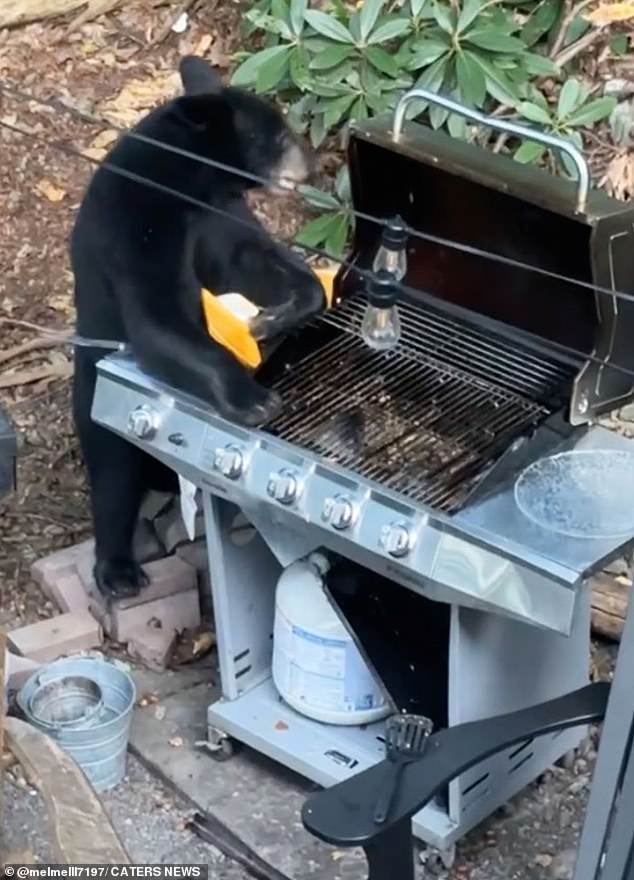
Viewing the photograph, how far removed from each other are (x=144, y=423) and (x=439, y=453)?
0.58 m

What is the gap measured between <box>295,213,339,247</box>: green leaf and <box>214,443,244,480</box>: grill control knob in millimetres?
1583

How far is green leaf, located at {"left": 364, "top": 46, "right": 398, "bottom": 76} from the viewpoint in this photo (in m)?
4.30

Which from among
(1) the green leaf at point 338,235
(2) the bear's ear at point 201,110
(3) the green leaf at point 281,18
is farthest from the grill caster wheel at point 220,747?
(3) the green leaf at point 281,18

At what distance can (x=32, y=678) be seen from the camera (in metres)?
3.29

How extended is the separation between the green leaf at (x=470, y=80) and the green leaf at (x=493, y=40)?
50mm

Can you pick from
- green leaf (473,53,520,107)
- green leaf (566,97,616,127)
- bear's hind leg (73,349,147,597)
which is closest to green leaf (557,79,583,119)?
green leaf (566,97,616,127)

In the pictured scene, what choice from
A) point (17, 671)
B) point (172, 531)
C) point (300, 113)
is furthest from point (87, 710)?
point (300, 113)

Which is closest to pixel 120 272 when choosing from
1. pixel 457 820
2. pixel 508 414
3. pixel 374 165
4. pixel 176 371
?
pixel 176 371

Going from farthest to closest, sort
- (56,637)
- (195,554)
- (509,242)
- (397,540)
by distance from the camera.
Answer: (195,554) → (56,637) → (509,242) → (397,540)

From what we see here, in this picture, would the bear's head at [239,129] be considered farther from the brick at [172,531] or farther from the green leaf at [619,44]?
the green leaf at [619,44]

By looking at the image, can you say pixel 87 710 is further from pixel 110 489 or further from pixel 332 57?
pixel 332 57

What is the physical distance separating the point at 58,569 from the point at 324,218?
131 cm

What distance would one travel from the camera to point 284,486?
279 centimetres

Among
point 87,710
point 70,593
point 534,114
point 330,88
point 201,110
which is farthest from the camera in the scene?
point 330,88
